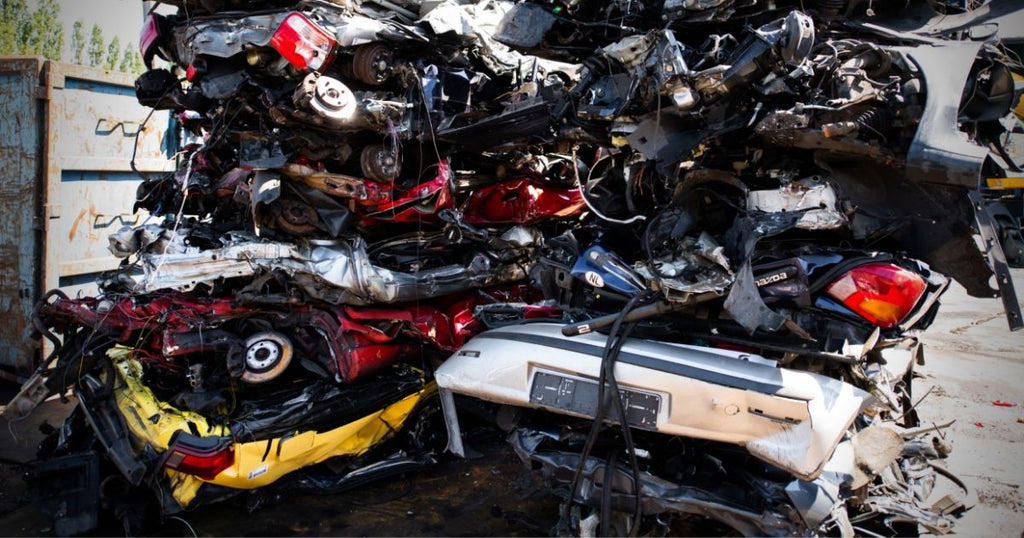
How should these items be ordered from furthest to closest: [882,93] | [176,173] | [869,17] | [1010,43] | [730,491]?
1. [176,173]
2. [869,17]
3. [1010,43]
4. [882,93]
5. [730,491]

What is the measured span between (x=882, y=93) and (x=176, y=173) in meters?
5.14

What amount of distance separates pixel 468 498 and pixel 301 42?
2951mm

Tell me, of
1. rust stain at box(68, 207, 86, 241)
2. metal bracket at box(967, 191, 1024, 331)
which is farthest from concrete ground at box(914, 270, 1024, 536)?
rust stain at box(68, 207, 86, 241)

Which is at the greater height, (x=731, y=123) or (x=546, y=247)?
(x=731, y=123)

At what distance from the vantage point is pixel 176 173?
221 inches

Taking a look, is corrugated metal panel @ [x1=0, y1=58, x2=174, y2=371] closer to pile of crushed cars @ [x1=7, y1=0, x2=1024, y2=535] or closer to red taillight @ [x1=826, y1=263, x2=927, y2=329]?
pile of crushed cars @ [x1=7, y1=0, x2=1024, y2=535]

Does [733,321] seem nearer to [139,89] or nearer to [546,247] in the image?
[546,247]

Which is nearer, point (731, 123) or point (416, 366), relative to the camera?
point (731, 123)

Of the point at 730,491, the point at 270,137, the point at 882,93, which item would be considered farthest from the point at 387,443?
the point at 882,93

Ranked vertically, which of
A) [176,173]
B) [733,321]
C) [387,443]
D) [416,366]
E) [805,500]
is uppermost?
[733,321]

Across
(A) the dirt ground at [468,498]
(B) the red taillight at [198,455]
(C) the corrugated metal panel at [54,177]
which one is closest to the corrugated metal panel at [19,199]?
(C) the corrugated metal panel at [54,177]

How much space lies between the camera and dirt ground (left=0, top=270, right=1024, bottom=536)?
387cm

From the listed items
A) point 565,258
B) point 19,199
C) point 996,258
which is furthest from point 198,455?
point 996,258

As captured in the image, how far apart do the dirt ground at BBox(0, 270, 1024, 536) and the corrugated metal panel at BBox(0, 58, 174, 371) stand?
1222mm
